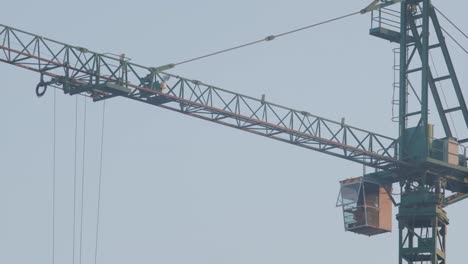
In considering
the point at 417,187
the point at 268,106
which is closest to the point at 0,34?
the point at 268,106

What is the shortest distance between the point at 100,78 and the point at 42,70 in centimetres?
388

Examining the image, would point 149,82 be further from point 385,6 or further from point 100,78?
point 385,6

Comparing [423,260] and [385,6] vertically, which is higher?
[385,6]

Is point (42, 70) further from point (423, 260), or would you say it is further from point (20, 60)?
point (423, 260)

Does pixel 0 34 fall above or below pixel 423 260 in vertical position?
above

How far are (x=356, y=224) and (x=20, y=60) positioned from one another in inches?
1050

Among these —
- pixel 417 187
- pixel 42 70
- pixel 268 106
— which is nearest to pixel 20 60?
pixel 42 70

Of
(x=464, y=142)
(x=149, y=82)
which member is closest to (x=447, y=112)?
(x=464, y=142)

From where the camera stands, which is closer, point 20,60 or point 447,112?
point 20,60

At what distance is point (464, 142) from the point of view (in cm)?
18838

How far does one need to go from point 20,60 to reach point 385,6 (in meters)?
27.8

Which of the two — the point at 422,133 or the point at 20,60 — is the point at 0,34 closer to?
the point at 20,60

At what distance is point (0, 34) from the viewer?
6914 inches

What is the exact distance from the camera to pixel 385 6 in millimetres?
189125
